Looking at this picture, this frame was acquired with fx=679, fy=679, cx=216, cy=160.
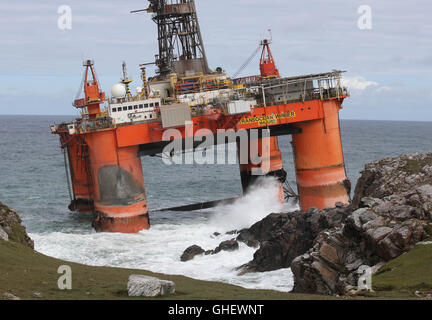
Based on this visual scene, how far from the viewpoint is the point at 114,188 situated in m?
53.1

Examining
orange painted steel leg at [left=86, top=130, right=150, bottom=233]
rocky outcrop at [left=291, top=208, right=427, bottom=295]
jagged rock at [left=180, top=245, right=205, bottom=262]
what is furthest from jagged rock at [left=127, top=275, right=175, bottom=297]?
orange painted steel leg at [left=86, top=130, right=150, bottom=233]

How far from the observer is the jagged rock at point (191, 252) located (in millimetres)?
44281

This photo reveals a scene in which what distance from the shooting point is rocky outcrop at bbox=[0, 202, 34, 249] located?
37.8 meters

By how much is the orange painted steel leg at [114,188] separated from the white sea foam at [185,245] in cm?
123

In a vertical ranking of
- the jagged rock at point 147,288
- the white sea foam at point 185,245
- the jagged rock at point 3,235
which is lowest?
the white sea foam at point 185,245

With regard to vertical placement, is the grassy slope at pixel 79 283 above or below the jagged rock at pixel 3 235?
below

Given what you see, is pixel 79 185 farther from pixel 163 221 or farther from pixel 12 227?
pixel 12 227

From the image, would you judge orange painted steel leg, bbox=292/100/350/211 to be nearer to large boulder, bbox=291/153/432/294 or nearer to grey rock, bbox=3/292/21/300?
large boulder, bbox=291/153/432/294

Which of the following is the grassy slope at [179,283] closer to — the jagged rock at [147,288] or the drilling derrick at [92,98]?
the jagged rock at [147,288]

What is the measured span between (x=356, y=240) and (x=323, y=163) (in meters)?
25.0

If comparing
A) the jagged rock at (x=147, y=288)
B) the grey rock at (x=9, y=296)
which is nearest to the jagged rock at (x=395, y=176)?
the jagged rock at (x=147, y=288)

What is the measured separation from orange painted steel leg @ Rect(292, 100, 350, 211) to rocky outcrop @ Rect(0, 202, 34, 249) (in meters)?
25.6

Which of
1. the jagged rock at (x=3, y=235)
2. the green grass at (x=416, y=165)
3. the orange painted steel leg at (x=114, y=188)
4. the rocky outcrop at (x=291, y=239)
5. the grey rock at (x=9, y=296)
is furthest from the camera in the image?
the orange painted steel leg at (x=114, y=188)
